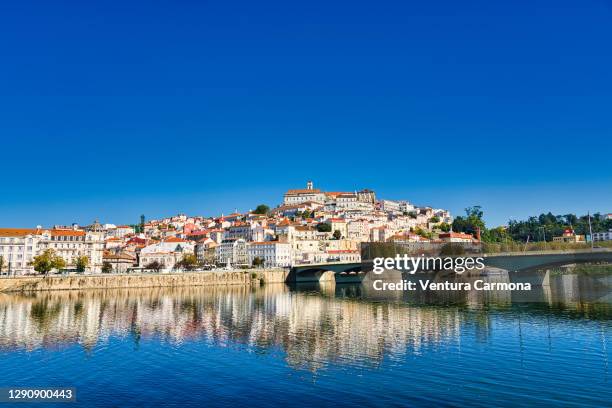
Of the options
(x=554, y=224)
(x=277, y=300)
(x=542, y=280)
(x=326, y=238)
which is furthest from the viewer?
(x=554, y=224)

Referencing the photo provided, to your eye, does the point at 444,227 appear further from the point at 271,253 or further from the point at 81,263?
the point at 81,263

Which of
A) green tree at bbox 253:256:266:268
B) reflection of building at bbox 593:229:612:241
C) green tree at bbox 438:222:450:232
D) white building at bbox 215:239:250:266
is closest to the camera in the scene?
green tree at bbox 253:256:266:268

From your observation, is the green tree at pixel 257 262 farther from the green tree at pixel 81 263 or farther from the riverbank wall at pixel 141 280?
the green tree at pixel 81 263

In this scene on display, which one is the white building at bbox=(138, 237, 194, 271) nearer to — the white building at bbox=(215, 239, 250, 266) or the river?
the white building at bbox=(215, 239, 250, 266)

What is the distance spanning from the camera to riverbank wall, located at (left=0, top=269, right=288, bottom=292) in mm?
65438

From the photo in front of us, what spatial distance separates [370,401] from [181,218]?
174979 millimetres

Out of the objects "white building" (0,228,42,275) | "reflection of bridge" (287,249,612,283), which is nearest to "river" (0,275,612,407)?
"reflection of bridge" (287,249,612,283)

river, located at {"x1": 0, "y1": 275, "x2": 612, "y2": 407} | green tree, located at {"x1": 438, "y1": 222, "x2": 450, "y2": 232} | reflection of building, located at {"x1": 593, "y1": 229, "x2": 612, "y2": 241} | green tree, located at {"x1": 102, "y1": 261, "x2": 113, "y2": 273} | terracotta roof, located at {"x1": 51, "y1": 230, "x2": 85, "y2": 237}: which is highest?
green tree, located at {"x1": 438, "y1": 222, "x2": 450, "y2": 232}

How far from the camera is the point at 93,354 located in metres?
25.5

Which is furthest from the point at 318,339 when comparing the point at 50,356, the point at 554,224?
the point at 554,224

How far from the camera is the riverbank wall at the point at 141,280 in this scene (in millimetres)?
65438

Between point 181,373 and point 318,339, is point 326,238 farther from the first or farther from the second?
point 181,373

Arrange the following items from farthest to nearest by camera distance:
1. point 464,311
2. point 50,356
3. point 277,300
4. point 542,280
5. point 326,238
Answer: point 326,238
point 542,280
point 277,300
point 464,311
point 50,356

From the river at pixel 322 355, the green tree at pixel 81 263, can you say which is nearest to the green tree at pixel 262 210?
the green tree at pixel 81 263
